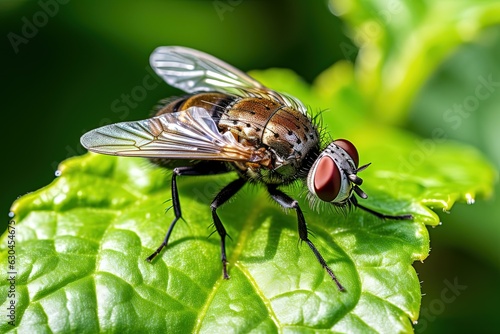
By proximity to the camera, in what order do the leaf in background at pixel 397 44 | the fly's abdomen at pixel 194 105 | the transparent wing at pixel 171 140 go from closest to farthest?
the transparent wing at pixel 171 140
the fly's abdomen at pixel 194 105
the leaf in background at pixel 397 44

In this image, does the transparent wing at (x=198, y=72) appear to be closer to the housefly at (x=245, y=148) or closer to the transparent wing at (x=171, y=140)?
the housefly at (x=245, y=148)

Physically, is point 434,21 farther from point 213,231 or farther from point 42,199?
point 42,199

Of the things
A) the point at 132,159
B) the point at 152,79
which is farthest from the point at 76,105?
the point at 132,159

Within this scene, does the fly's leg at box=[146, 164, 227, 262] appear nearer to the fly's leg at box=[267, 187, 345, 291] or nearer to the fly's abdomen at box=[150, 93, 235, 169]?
the fly's abdomen at box=[150, 93, 235, 169]

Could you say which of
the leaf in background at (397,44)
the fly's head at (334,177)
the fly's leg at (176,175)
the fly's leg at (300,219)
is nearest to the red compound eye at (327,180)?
the fly's head at (334,177)

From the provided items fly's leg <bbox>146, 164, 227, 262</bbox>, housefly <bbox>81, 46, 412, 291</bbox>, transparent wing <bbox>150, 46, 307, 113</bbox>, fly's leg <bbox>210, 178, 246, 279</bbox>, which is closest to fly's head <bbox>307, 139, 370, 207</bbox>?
housefly <bbox>81, 46, 412, 291</bbox>

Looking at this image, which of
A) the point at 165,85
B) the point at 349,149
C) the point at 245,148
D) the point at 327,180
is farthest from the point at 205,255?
the point at 165,85

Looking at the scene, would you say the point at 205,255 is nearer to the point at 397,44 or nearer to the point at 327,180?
the point at 327,180
